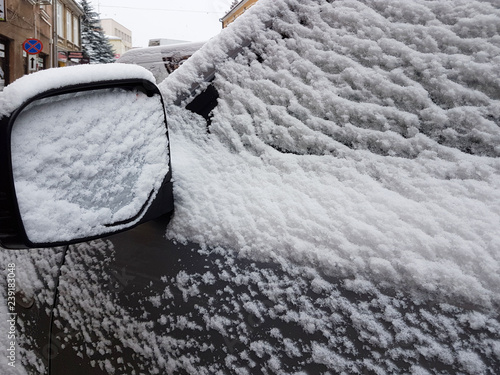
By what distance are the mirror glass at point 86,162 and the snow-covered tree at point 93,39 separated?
39347 millimetres

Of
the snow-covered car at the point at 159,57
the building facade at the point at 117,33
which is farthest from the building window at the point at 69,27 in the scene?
the building facade at the point at 117,33

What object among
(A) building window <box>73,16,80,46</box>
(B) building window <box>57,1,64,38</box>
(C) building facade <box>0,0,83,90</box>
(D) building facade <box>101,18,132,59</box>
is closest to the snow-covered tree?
(A) building window <box>73,16,80,46</box>

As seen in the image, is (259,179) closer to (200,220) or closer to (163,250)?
(200,220)

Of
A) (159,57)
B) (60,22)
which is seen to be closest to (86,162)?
(159,57)

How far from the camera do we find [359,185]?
87 cm

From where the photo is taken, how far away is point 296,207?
0.89 m

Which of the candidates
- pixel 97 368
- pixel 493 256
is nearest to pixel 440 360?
pixel 493 256

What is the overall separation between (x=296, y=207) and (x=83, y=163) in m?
0.47

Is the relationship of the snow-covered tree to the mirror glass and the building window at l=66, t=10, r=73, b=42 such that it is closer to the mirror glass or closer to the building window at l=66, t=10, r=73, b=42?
the building window at l=66, t=10, r=73, b=42

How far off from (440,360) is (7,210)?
2.66 ft

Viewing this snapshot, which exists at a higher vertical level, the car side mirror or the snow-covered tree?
the car side mirror

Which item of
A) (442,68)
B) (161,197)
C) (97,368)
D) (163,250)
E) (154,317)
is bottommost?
(97,368)

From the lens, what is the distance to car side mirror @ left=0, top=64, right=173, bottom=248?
73 cm

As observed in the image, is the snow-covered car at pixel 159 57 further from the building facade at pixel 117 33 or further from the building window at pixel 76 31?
the building facade at pixel 117 33
